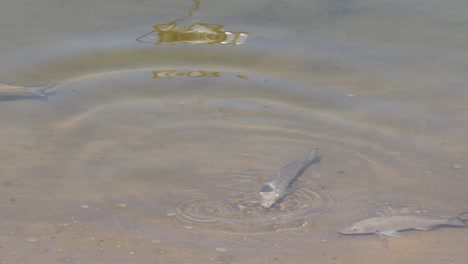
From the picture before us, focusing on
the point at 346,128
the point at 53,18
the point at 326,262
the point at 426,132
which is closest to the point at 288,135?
the point at 346,128

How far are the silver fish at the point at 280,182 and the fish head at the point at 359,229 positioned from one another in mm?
528

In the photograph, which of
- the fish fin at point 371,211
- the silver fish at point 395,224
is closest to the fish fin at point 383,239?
the silver fish at point 395,224

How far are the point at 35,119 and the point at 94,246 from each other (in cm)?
199

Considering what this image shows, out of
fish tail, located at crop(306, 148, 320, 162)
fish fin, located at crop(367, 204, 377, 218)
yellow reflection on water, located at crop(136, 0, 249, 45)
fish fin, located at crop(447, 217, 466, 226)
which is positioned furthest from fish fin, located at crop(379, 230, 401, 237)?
yellow reflection on water, located at crop(136, 0, 249, 45)

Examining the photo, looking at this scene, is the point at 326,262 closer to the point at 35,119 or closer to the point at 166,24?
the point at 35,119

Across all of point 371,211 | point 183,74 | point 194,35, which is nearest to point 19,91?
point 183,74

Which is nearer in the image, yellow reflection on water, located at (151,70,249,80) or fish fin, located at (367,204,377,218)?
fish fin, located at (367,204,377,218)

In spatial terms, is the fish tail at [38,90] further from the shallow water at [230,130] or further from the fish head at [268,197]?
the fish head at [268,197]

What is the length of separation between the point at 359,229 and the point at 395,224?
0.83 feet

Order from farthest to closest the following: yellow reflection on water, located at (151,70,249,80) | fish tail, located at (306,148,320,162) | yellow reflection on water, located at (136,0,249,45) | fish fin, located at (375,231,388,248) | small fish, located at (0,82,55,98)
Result: yellow reflection on water, located at (136,0,249,45), yellow reflection on water, located at (151,70,249,80), small fish, located at (0,82,55,98), fish tail, located at (306,148,320,162), fish fin, located at (375,231,388,248)

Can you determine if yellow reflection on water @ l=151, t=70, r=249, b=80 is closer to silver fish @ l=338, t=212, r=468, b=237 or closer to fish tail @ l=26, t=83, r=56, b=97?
fish tail @ l=26, t=83, r=56, b=97

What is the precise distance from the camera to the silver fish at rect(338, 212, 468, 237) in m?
5.45

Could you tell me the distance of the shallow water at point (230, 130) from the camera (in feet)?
17.8

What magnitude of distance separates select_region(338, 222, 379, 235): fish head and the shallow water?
0.16 ft
